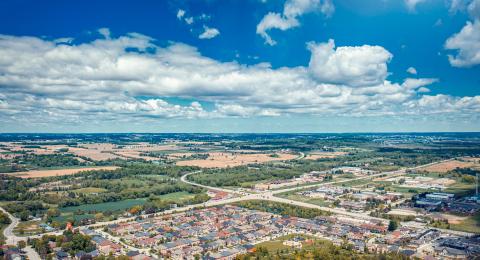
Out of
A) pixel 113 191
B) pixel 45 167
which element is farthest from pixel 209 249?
pixel 45 167

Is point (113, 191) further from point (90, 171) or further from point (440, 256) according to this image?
point (440, 256)

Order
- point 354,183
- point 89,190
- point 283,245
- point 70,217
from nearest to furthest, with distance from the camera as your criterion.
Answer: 1. point 283,245
2. point 70,217
3. point 89,190
4. point 354,183

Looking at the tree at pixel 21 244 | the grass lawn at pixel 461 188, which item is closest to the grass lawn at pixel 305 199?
the grass lawn at pixel 461 188

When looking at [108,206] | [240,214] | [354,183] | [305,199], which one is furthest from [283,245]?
[354,183]

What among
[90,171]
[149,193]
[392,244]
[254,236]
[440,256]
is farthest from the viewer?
[90,171]

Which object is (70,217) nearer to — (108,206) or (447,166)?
(108,206)
